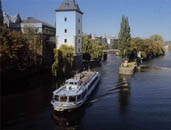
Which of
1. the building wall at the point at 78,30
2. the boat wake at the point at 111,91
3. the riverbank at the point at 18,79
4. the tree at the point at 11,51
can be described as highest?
the building wall at the point at 78,30

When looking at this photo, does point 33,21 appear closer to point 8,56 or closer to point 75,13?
point 75,13

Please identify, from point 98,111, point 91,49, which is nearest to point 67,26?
point 91,49

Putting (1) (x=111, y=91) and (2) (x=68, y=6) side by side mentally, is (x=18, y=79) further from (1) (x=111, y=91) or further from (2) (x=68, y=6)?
(2) (x=68, y=6)

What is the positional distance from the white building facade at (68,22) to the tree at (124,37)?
32250mm

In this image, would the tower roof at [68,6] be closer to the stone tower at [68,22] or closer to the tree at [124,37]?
the stone tower at [68,22]

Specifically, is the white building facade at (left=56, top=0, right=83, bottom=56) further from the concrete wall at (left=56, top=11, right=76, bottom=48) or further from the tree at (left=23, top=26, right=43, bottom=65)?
the tree at (left=23, top=26, right=43, bottom=65)

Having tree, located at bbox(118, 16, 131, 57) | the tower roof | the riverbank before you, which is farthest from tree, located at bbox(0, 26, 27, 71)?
tree, located at bbox(118, 16, 131, 57)

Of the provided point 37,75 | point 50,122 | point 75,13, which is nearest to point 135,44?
point 75,13

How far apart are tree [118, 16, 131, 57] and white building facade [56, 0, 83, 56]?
106ft

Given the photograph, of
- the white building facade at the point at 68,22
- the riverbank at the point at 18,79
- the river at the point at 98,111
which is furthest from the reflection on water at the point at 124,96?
the white building facade at the point at 68,22

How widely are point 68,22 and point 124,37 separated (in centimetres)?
3601

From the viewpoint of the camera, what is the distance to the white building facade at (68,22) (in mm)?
52469

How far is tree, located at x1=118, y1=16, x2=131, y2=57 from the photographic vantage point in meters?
81.0

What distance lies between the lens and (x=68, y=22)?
52875 millimetres
